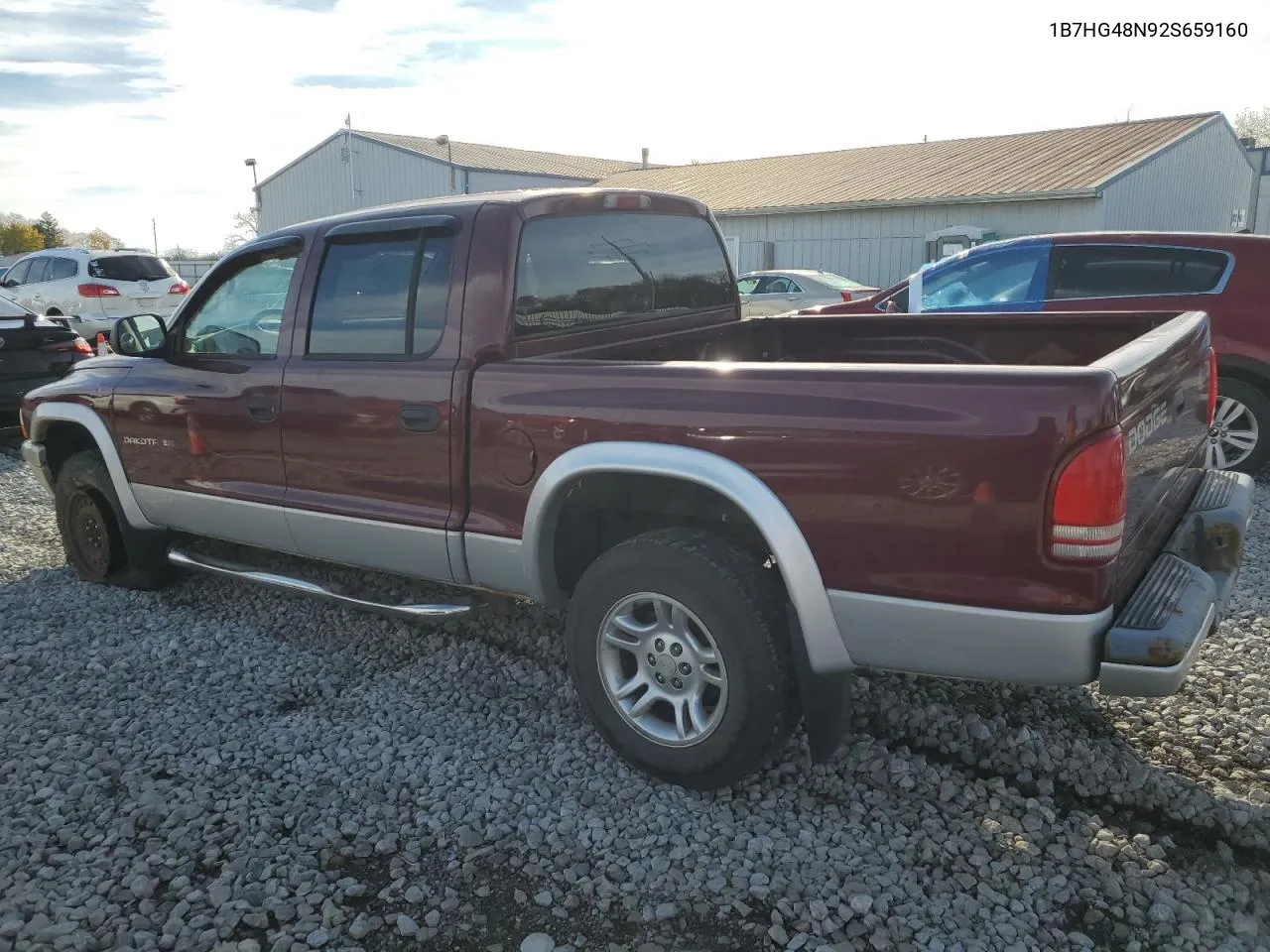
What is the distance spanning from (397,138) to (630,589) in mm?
35853

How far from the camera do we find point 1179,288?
6.70m

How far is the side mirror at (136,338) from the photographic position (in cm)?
462

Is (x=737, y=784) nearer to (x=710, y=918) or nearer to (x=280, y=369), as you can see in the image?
(x=710, y=918)

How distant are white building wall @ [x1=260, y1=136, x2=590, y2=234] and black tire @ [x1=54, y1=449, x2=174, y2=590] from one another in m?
27.6

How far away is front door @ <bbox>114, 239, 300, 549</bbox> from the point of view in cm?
412

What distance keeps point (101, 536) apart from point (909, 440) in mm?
4445

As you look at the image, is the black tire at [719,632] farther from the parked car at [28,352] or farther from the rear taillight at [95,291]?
the rear taillight at [95,291]

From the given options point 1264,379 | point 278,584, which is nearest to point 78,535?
point 278,584

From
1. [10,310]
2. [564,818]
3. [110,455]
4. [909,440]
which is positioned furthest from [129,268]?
[909,440]

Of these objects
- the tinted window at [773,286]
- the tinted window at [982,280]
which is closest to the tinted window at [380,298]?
the tinted window at [982,280]

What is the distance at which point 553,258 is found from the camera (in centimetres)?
368

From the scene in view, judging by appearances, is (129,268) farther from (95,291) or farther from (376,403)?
(376,403)

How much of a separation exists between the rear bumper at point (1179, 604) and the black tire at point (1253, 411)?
147 inches

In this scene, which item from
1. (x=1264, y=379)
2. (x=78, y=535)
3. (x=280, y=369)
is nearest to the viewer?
(x=280, y=369)
